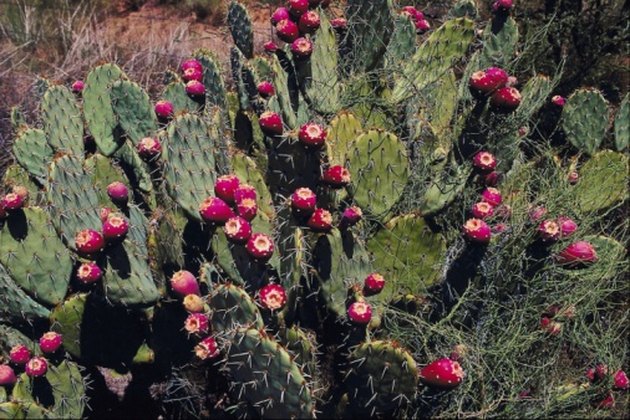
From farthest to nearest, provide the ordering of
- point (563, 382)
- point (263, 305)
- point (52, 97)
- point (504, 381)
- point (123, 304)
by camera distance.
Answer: point (52, 97), point (563, 382), point (504, 381), point (123, 304), point (263, 305)

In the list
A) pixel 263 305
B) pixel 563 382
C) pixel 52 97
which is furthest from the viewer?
pixel 52 97

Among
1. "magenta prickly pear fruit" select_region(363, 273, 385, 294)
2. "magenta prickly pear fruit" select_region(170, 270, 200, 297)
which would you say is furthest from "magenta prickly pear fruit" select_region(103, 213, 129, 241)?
"magenta prickly pear fruit" select_region(363, 273, 385, 294)

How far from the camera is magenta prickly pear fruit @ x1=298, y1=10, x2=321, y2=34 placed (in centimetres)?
265

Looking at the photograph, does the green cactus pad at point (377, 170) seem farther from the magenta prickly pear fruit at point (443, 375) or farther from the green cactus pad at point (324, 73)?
the magenta prickly pear fruit at point (443, 375)

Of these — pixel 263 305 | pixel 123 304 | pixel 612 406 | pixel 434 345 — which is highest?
pixel 263 305

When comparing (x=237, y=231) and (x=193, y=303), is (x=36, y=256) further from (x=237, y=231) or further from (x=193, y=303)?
(x=237, y=231)

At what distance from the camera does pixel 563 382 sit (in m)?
2.77

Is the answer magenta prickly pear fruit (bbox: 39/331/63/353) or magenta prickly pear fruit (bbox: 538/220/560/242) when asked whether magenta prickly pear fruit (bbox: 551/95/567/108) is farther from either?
magenta prickly pear fruit (bbox: 39/331/63/353)

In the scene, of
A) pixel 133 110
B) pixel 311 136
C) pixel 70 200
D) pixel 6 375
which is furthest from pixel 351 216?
pixel 133 110

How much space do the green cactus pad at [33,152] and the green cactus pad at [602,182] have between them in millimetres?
2711

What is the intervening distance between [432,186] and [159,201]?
4.30ft

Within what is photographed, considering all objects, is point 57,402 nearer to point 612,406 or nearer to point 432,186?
point 432,186

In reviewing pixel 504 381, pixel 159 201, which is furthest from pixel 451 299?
pixel 159 201

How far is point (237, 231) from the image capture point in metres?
2.03
